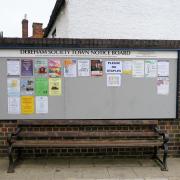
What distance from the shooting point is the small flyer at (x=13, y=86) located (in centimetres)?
559

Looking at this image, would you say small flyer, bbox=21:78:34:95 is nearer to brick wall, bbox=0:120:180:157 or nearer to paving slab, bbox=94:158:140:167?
brick wall, bbox=0:120:180:157

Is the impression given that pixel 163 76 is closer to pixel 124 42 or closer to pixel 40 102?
pixel 124 42

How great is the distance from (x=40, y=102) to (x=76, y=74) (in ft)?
2.74

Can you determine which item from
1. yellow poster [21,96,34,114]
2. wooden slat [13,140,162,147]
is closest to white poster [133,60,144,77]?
wooden slat [13,140,162,147]

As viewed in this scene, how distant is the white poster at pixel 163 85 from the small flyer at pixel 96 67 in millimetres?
1104

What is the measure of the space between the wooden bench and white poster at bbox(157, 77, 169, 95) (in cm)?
58

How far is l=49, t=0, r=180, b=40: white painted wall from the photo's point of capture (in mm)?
8125

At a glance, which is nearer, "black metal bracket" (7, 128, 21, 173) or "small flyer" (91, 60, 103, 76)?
"black metal bracket" (7, 128, 21, 173)

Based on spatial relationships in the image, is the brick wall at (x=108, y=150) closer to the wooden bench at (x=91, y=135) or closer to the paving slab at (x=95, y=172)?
the wooden bench at (x=91, y=135)

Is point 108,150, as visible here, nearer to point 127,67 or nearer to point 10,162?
point 127,67

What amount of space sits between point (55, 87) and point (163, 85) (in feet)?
6.61

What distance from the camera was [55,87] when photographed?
563 centimetres

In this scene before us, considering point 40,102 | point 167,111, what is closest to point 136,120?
point 167,111

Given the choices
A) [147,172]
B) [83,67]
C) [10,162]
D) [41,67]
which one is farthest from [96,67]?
[10,162]
